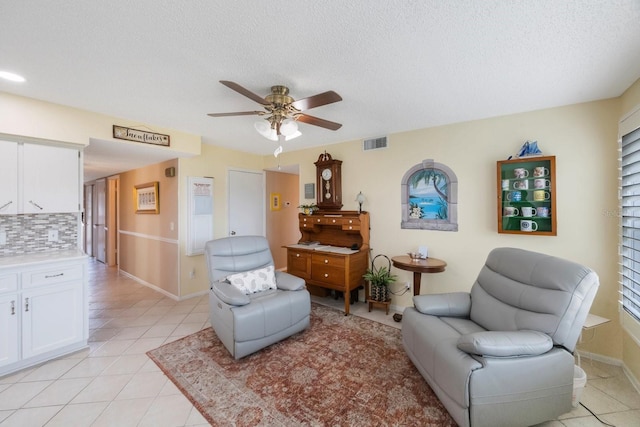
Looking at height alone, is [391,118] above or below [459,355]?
above

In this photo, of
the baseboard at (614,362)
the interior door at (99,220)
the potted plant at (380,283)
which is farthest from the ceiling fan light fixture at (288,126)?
the interior door at (99,220)

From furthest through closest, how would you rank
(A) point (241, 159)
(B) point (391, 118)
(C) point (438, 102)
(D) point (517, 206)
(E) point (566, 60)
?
(A) point (241, 159) → (B) point (391, 118) → (D) point (517, 206) → (C) point (438, 102) → (E) point (566, 60)

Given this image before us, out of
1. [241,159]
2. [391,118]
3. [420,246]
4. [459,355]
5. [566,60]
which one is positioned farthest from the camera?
[241,159]

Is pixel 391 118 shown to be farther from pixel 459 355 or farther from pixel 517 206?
pixel 459 355

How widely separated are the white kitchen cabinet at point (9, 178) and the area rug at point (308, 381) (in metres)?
1.82

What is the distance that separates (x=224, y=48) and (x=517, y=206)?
3.05 meters

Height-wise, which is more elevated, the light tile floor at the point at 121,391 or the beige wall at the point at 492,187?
the beige wall at the point at 492,187

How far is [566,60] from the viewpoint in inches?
Answer: 69.2

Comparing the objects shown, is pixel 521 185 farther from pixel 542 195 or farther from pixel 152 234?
pixel 152 234

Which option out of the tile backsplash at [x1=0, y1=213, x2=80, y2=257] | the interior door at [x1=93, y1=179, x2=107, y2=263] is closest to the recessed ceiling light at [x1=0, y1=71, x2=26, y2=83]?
the tile backsplash at [x1=0, y1=213, x2=80, y2=257]

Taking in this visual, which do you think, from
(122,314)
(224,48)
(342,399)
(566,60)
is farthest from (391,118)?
(122,314)

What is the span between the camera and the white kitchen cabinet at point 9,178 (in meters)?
2.27

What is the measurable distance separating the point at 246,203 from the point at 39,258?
2681mm

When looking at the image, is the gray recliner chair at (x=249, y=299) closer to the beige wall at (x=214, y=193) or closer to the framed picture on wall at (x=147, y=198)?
the beige wall at (x=214, y=193)
